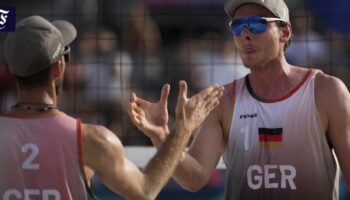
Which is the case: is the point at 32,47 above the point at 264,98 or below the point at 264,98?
above

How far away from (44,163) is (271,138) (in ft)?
5.12

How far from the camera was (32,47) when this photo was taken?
4.31 metres

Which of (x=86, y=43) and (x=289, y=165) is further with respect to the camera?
(x=86, y=43)

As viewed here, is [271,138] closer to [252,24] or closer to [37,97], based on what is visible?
[252,24]

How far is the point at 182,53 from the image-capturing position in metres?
9.28

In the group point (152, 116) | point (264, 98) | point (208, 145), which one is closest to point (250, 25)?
point (264, 98)

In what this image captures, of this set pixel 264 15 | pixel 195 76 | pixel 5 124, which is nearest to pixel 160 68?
pixel 195 76

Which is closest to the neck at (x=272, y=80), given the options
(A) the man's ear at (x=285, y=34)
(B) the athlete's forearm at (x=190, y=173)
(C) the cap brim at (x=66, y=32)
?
(A) the man's ear at (x=285, y=34)

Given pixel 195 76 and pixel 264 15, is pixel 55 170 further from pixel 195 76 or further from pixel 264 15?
pixel 195 76

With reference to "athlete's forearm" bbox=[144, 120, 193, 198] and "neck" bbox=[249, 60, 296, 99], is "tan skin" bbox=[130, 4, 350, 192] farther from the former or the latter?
"athlete's forearm" bbox=[144, 120, 193, 198]

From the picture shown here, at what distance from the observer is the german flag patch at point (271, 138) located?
212 inches

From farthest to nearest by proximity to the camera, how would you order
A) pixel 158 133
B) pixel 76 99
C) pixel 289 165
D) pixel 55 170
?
pixel 76 99
pixel 289 165
pixel 158 133
pixel 55 170

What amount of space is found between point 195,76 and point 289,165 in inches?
151

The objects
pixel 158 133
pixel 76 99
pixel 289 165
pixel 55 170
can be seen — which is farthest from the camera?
pixel 76 99
